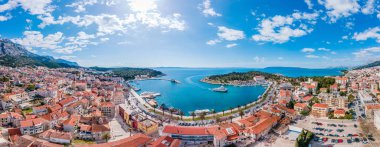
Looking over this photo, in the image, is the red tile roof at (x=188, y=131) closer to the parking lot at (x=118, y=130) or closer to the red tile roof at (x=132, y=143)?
the red tile roof at (x=132, y=143)

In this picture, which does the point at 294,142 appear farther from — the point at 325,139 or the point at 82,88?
the point at 82,88

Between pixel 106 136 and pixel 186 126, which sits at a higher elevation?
pixel 186 126

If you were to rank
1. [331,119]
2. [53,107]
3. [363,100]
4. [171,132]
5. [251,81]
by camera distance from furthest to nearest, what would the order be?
1. [251,81]
2. [363,100]
3. [53,107]
4. [331,119]
5. [171,132]

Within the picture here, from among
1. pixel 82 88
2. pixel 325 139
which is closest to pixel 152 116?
pixel 325 139

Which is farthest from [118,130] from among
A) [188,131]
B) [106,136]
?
[188,131]

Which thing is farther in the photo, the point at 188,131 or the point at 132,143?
the point at 188,131

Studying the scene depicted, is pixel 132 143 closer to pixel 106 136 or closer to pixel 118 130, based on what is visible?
pixel 106 136

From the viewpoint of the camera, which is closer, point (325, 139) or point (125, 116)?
point (325, 139)

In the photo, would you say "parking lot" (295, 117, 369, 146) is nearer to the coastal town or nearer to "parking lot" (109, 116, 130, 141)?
the coastal town
